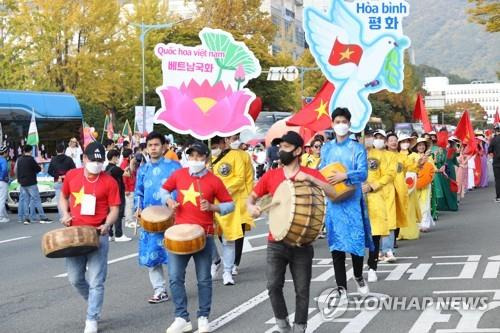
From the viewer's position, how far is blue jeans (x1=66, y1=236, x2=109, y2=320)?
8.35 m

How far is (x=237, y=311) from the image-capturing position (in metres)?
9.12

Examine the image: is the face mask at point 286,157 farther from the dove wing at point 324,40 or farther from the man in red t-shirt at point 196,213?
the dove wing at point 324,40

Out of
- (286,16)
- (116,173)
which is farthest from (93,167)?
(286,16)

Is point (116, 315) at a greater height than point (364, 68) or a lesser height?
lesser

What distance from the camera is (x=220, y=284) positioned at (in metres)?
11.0

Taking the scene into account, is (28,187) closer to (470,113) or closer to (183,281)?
(183,281)

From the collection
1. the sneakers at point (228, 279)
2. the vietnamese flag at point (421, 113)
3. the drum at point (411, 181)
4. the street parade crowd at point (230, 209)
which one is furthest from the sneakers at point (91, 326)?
the vietnamese flag at point (421, 113)

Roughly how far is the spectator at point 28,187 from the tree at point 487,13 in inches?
597

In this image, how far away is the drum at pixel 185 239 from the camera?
7953mm

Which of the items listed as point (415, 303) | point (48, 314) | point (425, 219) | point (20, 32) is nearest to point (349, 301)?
point (415, 303)

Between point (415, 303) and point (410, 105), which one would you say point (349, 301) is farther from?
point (410, 105)

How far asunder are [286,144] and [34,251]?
9091 mm

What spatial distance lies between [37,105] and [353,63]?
20585 millimetres

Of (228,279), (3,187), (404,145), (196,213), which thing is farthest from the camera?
(3,187)
